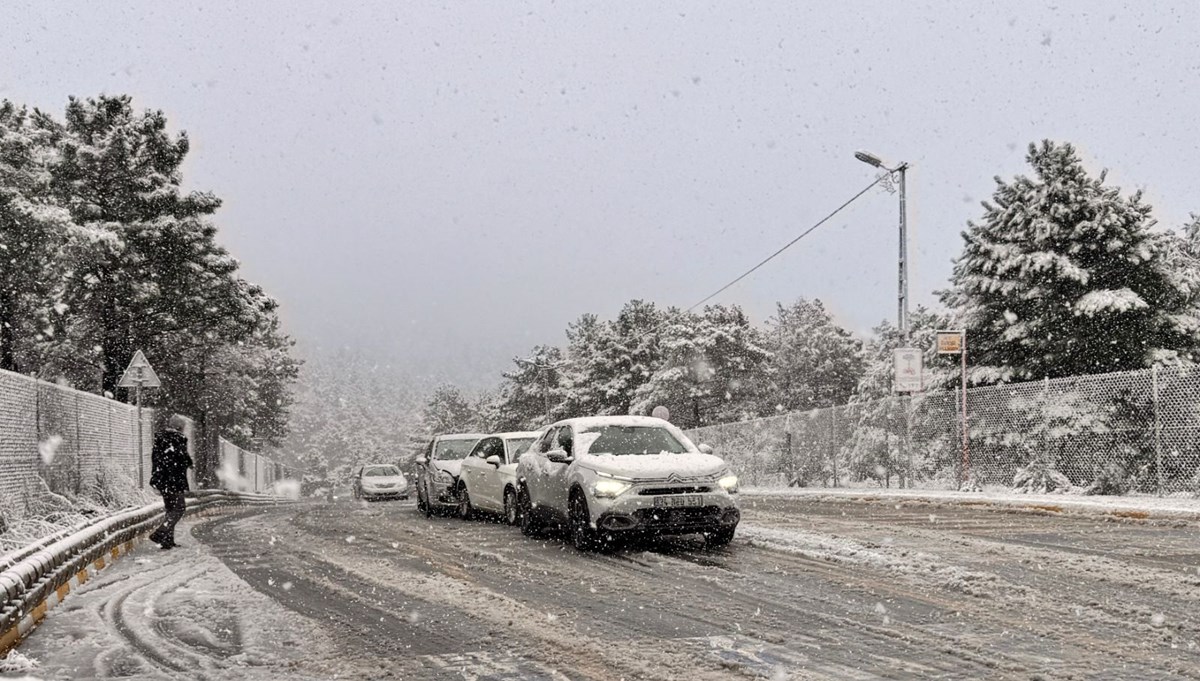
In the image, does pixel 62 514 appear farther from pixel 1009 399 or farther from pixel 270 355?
pixel 270 355

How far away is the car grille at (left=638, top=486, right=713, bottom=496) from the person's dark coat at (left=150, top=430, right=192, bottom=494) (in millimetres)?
5876

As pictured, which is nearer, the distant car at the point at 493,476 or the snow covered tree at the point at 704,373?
the distant car at the point at 493,476

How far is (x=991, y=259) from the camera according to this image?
23.0 metres

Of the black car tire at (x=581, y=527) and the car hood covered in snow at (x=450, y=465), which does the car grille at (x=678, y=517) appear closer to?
the black car tire at (x=581, y=527)

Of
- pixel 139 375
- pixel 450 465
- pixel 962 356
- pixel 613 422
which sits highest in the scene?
pixel 962 356

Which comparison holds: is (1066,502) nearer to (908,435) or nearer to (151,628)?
(908,435)

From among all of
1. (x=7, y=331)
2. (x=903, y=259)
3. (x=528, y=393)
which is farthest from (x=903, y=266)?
(x=528, y=393)

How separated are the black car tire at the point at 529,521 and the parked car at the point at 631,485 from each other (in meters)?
0.18

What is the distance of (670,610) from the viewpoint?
673 centimetres

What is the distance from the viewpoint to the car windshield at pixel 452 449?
18109 mm

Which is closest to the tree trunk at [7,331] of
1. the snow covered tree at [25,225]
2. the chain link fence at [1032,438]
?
the snow covered tree at [25,225]

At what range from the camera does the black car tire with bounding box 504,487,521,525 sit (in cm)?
1384

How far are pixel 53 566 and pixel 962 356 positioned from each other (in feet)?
56.1

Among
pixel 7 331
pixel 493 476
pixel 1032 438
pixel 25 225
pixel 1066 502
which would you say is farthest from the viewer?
pixel 7 331
